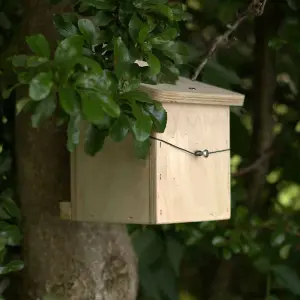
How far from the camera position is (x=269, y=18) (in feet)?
5.54

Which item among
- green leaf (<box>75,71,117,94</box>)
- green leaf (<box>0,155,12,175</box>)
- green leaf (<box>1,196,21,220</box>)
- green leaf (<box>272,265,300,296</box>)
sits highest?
green leaf (<box>75,71,117,94</box>)

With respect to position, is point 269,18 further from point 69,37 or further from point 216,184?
point 69,37

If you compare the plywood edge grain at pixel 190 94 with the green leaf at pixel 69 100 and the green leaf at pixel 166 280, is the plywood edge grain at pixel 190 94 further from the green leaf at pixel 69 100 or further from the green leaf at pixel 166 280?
the green leaf at pixel 166 280

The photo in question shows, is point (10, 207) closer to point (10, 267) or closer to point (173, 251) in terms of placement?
point (10, 267)

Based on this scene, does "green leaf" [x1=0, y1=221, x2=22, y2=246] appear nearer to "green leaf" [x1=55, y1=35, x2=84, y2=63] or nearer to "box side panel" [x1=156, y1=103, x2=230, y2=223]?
"box side panel" [x1=156, y1=103, x2=230, y2=223]

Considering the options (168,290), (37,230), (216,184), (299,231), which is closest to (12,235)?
(37,230)

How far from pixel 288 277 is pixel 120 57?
32.2 inches

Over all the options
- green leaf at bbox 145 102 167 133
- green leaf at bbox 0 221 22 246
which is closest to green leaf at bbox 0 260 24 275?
green leaf at bbox 0 221 22 246

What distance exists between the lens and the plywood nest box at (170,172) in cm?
108

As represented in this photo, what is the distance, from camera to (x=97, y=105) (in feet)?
2.83

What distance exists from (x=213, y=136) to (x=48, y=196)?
302 millimetres

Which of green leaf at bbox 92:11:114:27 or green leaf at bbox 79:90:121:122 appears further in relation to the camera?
green leaf at bbox 92:11:114:27

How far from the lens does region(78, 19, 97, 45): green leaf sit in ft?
3.21

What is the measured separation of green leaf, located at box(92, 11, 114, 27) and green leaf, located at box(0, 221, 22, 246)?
1.26 ft
